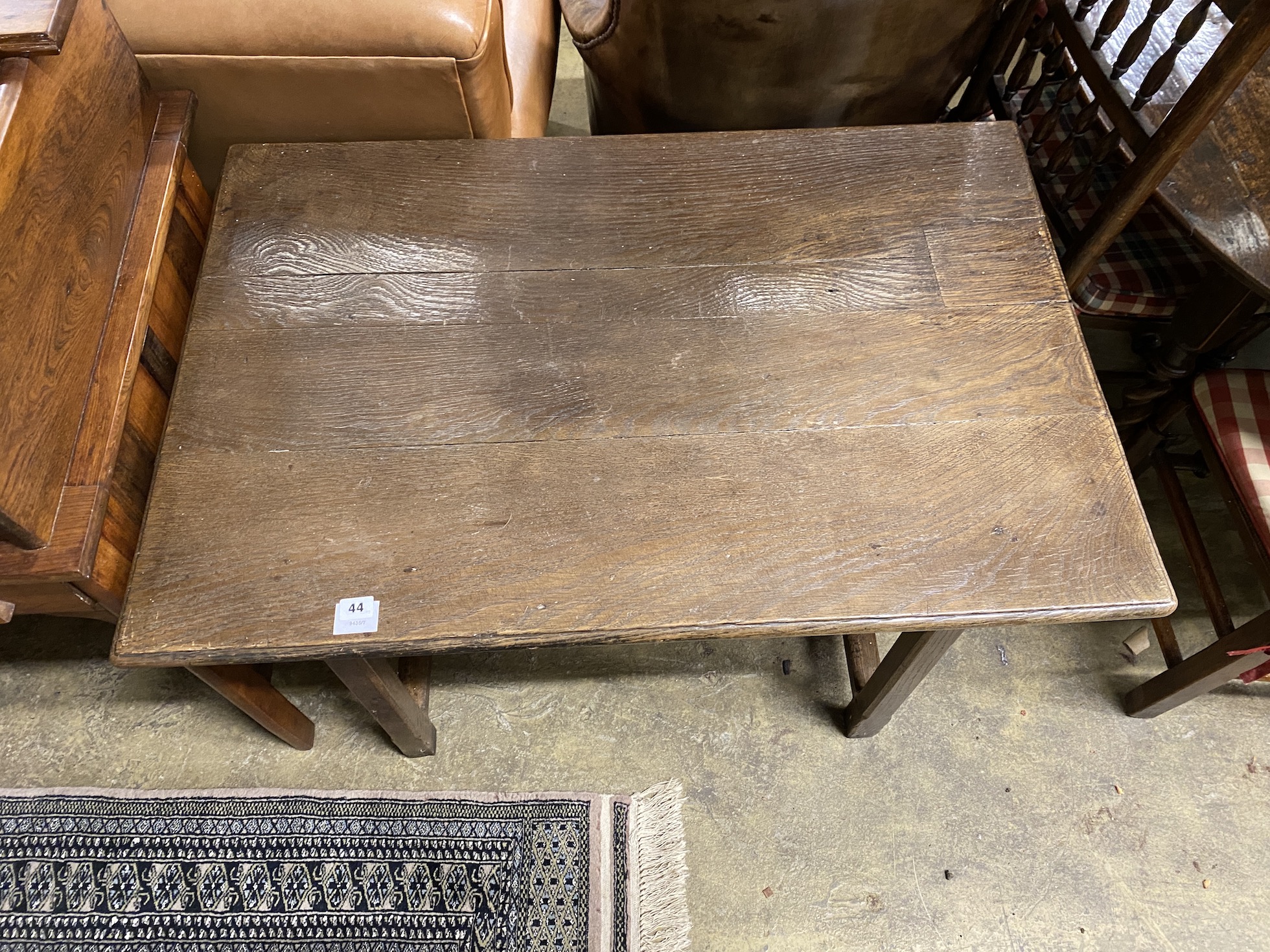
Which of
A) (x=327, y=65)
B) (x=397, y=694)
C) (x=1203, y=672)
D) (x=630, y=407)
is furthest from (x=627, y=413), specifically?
(x=1203, y=672)

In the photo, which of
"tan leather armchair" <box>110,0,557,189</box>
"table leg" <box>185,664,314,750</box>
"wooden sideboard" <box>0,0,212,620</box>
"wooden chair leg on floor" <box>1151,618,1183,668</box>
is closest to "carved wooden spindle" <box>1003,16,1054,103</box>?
"tan leather armchair" <box>110,0,557,189</box>

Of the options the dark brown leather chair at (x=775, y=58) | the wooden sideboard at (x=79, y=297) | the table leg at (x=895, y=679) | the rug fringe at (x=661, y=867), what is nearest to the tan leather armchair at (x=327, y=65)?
the wooden sideboard at (x=79, y=297)

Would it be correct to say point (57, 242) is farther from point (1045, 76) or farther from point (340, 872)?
point (1045, 76)

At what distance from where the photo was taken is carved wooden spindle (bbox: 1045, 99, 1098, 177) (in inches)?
43.6

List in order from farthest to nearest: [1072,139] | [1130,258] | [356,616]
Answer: [1130,258] → [1072,139] → [356,616]

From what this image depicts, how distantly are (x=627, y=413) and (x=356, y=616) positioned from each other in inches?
15.2

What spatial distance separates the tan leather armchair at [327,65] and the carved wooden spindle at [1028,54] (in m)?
0.83

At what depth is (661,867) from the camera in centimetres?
124

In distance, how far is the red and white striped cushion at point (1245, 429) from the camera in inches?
41.5

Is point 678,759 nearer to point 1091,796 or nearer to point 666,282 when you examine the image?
point 1091,796

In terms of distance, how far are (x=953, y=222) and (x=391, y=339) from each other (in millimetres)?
792

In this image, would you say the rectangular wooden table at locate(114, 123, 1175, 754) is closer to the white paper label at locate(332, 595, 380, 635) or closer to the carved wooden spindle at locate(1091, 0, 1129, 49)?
the white paper label at locate(332, 595, 380, 635)

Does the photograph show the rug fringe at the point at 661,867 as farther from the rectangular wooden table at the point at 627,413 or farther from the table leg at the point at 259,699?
the table leg at the point at 259,699

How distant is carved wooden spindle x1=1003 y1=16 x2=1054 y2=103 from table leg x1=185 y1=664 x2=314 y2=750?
1.51 metres
